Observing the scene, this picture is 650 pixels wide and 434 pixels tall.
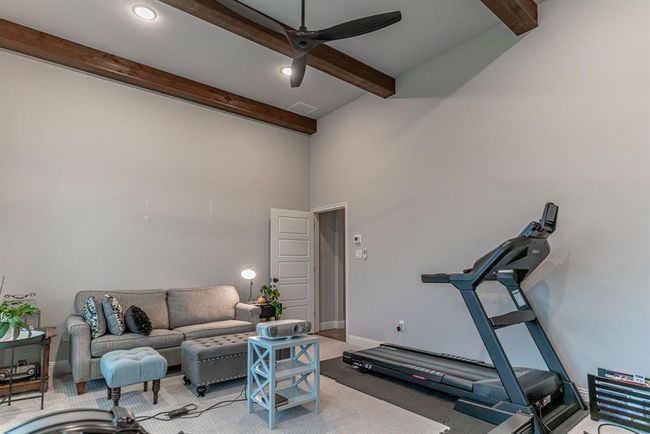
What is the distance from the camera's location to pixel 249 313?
4.66 m

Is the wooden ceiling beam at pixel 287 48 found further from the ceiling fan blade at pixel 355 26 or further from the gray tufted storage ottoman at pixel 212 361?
the gray tufted storage ottoman at pixel 212 361

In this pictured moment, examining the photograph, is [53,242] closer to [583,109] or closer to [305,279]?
[305,279]

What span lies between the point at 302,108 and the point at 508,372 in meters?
4.74

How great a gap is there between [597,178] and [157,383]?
4.19 metres

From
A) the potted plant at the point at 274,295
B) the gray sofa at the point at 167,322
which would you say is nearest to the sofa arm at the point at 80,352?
the gray sofa at the point at 167,322

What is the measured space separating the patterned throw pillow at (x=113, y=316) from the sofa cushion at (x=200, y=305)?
2.42 feet

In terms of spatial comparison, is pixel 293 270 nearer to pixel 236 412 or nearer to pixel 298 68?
pixel 236 412

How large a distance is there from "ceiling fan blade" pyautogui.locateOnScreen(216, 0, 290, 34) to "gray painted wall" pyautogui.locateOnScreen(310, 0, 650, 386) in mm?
2220

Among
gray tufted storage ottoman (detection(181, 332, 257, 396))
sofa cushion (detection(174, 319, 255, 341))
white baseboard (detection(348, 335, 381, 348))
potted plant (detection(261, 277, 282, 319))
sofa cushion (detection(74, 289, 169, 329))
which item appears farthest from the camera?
potted plant (detection(261, 277, 282, 319))

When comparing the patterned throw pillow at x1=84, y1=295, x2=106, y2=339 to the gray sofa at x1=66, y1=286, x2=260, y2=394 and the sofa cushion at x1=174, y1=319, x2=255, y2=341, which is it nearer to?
the gray sofa at x1=66, y1=286, x2=260, y2=394

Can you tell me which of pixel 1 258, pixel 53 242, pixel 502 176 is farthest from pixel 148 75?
pixel 502 176

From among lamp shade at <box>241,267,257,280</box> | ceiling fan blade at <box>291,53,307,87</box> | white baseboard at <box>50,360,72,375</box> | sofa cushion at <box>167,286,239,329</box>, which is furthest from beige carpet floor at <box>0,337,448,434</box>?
ceiling fan blade at <box>291,53,307,87</box>

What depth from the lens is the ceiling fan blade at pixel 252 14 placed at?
2969mm

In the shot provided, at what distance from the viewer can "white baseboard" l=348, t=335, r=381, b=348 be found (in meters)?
4.95
